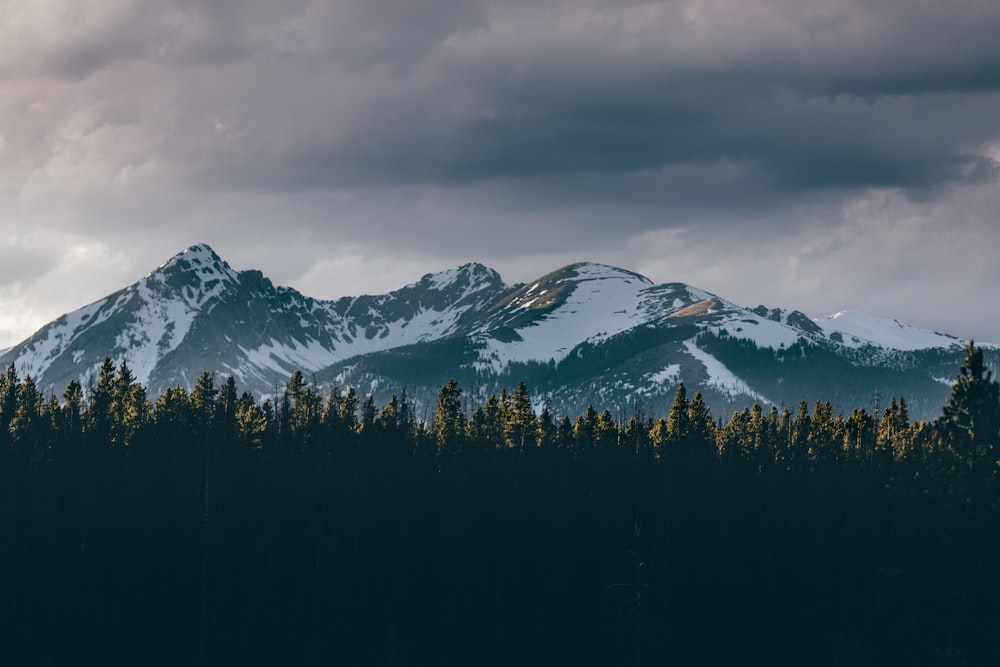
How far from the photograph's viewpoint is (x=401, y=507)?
347ft

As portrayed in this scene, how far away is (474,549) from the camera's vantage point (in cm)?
10225

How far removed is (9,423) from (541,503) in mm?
48444

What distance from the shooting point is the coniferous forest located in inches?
3511

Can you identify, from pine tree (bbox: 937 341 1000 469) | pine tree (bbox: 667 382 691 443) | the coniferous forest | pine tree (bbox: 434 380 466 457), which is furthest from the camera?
pine tree (bbox: 667 382 691 443)

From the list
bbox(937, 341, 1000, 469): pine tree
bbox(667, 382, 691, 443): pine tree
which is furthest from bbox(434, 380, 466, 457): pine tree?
bbox(937, 341, 1000, 469): pine tree

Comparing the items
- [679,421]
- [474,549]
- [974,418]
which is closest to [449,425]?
[679,421]

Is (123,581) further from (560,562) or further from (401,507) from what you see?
(560,562)

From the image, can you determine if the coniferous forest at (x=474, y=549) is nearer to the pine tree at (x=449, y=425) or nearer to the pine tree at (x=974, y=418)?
the pine tree at (x=974, y=418)

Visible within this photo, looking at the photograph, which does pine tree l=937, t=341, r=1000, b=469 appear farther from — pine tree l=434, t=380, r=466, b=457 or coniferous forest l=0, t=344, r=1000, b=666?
pine tree l=434, t=380, r=466, b=457

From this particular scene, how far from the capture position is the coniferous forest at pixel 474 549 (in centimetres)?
8919

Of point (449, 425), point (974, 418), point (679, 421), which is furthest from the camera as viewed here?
point (679, 421)

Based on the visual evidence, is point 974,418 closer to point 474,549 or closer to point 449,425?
point 474,549

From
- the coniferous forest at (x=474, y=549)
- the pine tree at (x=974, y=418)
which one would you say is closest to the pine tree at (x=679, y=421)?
the coniferous forest at (x=474, y=549)

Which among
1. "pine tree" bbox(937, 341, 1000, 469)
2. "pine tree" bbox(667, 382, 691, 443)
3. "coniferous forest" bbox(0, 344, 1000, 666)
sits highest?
"pine tree" bbox(667, 382, 691, 443)
